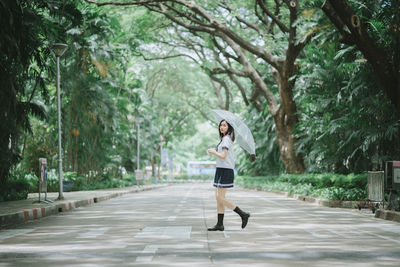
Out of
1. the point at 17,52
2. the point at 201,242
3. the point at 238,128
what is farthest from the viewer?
the point at 17,52

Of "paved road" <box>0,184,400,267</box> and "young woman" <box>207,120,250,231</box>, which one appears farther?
"young woman" <box>207,120,250,231</box>

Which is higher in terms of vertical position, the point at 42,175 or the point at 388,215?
the point at 42,175

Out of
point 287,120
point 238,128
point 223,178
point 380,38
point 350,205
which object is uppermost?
point 380,38

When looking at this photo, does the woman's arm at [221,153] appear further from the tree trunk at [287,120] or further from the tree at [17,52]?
the tree trunk at [287,120]

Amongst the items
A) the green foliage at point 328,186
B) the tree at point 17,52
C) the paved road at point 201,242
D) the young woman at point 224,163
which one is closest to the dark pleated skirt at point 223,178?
the young woman at point 224,163

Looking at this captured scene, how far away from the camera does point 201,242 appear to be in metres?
8.74

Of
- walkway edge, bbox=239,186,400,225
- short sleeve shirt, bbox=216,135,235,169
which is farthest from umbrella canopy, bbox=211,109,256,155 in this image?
walkway edge, bbox=239,186,400,225

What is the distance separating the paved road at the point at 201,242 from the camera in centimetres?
707

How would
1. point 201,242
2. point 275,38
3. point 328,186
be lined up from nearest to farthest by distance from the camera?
point 201,242, point 328,186, point 275,38

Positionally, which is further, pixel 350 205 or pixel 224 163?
pixel 350 205

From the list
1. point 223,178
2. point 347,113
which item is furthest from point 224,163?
point 347,113

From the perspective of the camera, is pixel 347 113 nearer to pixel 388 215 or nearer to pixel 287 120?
pixel 287 120

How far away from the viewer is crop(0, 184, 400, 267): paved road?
707 centimetres

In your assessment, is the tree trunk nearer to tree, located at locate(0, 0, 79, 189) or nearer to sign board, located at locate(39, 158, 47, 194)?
tree, located at locate(0, 0, 79, 189)
